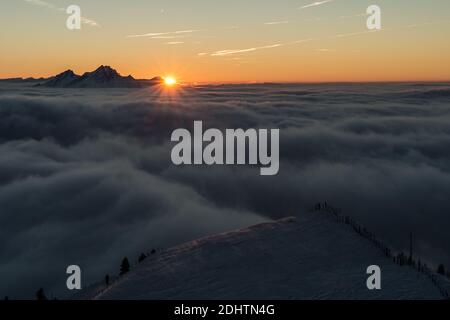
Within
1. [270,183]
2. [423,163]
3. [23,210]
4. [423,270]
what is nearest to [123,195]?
[23,210]

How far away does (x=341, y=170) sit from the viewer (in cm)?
18562

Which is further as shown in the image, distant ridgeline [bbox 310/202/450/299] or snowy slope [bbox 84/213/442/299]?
distant ridgeline [bbox 310/202/450/299]

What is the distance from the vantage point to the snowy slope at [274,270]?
2262cm

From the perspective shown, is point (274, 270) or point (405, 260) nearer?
point (274, 270)

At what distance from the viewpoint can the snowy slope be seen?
2262cm

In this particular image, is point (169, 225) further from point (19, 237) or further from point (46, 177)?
point (46, 177)

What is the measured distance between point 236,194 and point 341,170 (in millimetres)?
49082

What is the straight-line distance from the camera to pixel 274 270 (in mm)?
25734

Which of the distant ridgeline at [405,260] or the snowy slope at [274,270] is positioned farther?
the distant ridgeline at [405,260]
